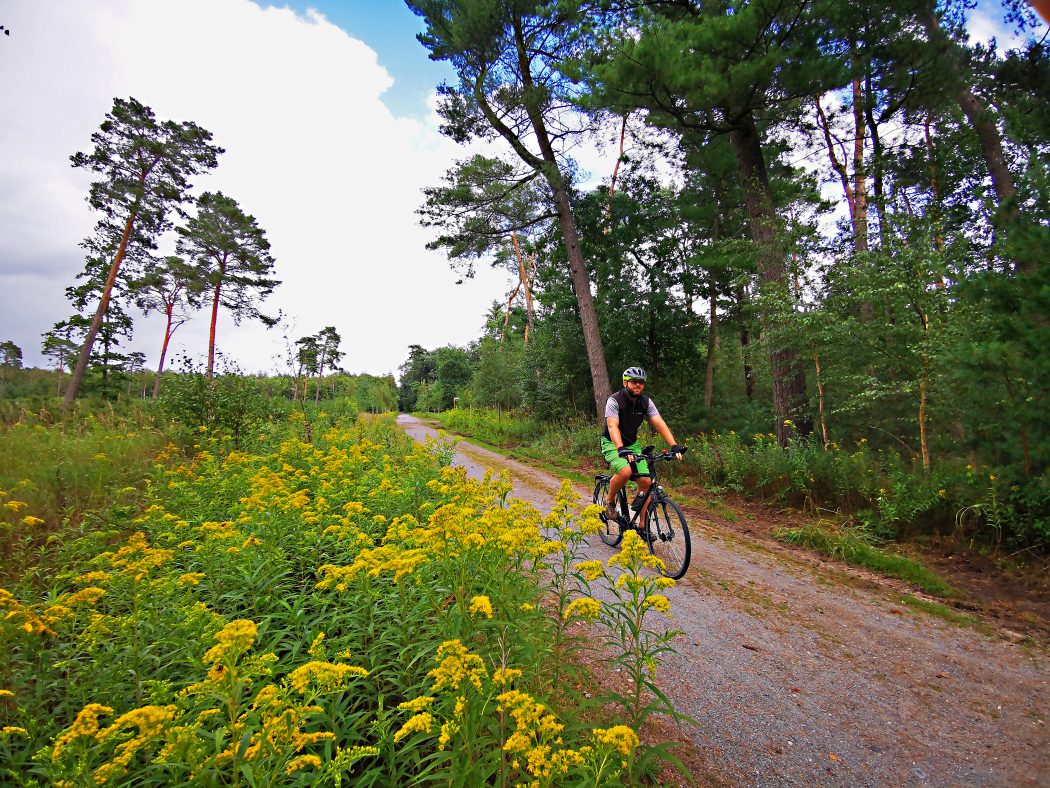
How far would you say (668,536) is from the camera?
4508mm

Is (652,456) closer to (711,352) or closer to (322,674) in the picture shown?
(322,674)

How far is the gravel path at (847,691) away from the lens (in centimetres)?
212

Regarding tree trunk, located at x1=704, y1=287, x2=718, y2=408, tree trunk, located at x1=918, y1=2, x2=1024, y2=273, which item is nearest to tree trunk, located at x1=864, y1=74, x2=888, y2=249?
tree trunk, located at x1=918, y1=2, x2=1024, y2=273

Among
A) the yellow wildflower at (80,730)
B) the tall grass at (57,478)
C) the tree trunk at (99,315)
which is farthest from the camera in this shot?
the tree trunk at (99,315)

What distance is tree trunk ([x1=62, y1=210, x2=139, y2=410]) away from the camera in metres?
16.0

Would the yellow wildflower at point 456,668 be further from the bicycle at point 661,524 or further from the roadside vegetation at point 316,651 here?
the bicycle at point 661,524

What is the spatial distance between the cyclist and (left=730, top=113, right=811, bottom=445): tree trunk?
4057 millimetres

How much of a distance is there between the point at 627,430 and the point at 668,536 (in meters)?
1.35

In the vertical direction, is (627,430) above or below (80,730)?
above

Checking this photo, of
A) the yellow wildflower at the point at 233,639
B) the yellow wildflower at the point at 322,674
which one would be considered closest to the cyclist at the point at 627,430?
the yellow wildflower at the point at 322,674

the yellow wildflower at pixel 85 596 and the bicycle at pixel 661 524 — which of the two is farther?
the bicycle at pixel 661 524

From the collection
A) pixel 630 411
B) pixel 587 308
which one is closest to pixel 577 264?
pixel 587 308

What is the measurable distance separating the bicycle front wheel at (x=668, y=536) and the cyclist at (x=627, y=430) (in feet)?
0.51

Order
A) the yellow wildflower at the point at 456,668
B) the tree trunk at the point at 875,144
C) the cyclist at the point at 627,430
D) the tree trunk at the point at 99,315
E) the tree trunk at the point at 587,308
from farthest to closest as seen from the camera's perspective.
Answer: the tree trunk at the point at 99,315 < the tree trunk at the point at 587,308 < the tree trunk at the point at 875,144 < the cyclist at the point at 627,430 < the yellow wildflower at the point at 456,668
